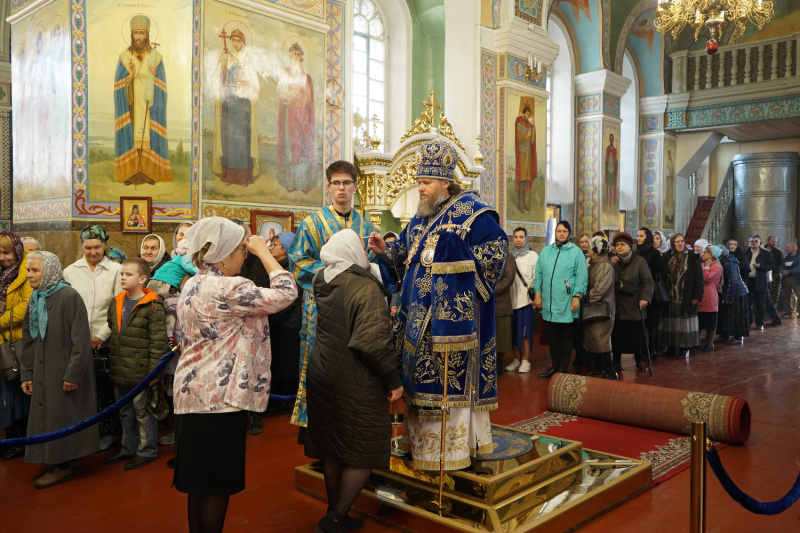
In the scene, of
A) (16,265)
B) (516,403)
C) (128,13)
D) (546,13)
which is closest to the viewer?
(16,265)

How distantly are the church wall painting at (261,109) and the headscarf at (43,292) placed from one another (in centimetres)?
340

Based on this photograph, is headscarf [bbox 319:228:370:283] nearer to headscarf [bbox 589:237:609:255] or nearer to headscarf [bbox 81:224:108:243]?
headscarf [bbox 81:224:108:243]

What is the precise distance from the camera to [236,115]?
309 inches

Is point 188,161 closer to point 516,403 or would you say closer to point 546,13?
point 516,403

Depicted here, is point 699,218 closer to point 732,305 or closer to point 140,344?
point 732,305

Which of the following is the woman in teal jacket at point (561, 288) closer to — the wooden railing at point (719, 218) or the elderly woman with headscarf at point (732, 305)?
the elderly woman with headscarf at point (732, 305)

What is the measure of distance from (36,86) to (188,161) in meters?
1.88

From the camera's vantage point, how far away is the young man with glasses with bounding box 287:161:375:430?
3.92m

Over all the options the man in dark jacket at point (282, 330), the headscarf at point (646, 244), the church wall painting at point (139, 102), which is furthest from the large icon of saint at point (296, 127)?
the headscarf at point (646, 244)

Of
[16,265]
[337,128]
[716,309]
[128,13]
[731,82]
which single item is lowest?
[716,309]

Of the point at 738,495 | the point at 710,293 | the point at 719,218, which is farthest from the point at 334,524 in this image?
the point at 719,218

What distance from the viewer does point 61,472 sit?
165 inches

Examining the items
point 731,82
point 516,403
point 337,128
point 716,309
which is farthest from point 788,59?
point 516,403

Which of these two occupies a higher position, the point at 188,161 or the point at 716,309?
the point at 188,161
